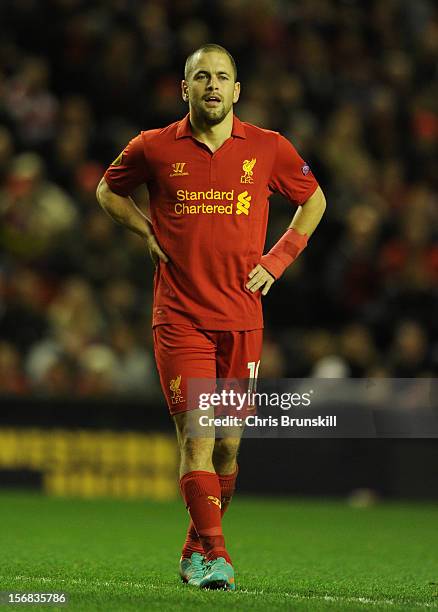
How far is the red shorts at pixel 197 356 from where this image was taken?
20.0 feet

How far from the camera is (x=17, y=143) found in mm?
13875

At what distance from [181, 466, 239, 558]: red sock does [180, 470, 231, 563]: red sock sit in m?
0.18

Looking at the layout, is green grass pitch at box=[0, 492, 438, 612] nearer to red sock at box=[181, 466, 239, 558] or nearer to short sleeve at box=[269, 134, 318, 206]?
red sock at box=[181, 466, 239, 558]

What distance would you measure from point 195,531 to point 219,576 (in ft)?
1.69

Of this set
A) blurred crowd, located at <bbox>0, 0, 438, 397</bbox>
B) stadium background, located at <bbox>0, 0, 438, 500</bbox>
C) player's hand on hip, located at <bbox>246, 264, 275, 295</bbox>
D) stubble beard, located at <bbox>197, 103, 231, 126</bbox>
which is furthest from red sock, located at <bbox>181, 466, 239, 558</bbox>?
blurred crowd, located at <bbox>0, 0, 438, 397</bbox>

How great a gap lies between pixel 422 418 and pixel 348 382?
700 millimetres

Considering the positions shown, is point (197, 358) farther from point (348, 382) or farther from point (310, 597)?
point (348, 382)

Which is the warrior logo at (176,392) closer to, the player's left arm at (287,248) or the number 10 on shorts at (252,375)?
the number 10 on shorts at (252,375)

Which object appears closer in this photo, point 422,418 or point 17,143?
point 422,418

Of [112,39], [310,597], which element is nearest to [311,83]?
[112,39]

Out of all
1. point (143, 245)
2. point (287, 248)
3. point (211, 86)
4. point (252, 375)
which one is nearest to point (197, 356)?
point (252, 375)

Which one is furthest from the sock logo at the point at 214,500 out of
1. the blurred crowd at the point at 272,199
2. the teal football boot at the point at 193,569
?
the blurred crowd at the point at 272,199

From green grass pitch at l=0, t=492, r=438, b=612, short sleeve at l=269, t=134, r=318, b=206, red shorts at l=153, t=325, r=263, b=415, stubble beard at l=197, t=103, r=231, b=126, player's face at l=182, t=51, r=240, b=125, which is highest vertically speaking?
player's face at l=182, t=51, r=240, b=125

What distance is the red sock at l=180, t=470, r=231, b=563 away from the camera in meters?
5.94
